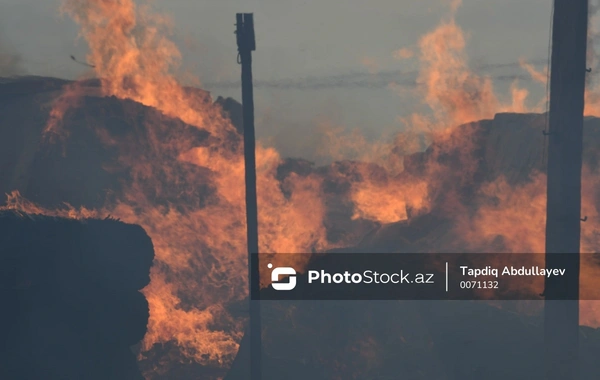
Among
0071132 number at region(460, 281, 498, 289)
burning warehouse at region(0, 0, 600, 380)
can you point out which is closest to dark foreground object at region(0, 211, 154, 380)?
burning warehouse at region(0, 0, 600, 380)

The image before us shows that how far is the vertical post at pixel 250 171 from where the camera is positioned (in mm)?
14500

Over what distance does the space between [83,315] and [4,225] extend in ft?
9.84

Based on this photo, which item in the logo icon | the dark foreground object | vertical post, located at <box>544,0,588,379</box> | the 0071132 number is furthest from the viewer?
the 0071132 number

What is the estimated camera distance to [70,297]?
15.3 metres

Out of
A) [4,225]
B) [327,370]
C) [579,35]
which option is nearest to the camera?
[579,35]

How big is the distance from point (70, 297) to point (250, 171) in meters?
5.66

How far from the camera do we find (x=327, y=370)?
57.5 ft

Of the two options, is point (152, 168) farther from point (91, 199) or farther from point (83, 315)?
point (83, 315)

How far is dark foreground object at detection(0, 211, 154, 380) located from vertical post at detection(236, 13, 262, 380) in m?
2.87

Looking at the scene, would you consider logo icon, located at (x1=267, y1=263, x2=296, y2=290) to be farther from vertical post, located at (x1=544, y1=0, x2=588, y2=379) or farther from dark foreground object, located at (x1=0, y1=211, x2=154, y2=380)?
vertical post, located at (x1=544, y1=0, x2=588, y2=379)

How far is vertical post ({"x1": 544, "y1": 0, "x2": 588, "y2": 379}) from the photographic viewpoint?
12.1 meters

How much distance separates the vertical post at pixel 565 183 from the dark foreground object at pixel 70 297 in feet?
32.3

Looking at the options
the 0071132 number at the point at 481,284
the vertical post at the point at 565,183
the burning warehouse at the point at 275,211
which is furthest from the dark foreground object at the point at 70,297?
the vertical post at the point at 565,183

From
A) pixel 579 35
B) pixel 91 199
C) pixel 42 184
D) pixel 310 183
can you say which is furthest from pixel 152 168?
pixel 579 35
